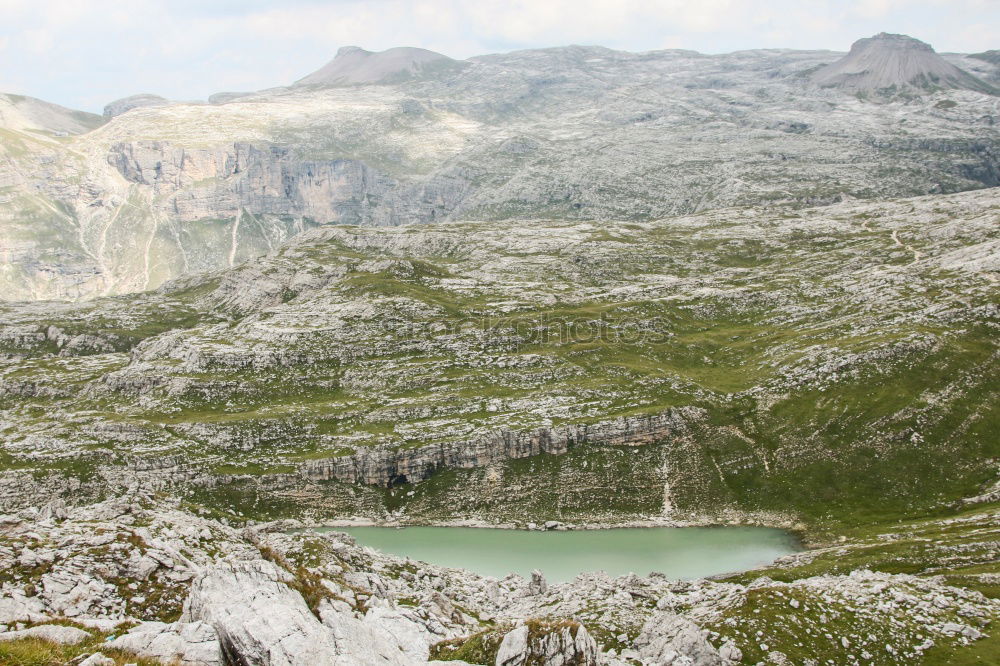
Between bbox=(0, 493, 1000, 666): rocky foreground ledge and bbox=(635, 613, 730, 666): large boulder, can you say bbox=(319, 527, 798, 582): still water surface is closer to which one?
bbox=(0, 493, 1000, 666): rocky foreground ledge

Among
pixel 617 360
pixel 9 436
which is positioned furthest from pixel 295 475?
pixel 617 360

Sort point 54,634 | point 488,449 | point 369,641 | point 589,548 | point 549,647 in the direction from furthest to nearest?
point 488,449 < point 589,548 < point 549,647 < point 369,641 < point 54,634

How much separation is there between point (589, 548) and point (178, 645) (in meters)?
73.5

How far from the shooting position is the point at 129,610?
35.2 m

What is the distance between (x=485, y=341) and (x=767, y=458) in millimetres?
64224

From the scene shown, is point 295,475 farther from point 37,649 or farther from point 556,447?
point 37,649

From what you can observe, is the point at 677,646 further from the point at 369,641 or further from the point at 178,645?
the point at 178,645

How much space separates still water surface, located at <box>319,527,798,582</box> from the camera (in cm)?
8281

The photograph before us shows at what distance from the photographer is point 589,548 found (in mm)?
90500

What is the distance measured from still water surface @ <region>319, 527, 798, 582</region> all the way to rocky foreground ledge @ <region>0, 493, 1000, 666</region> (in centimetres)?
1637

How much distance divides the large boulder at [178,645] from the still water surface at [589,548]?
6021 centimetres

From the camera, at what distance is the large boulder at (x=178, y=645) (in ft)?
75.4

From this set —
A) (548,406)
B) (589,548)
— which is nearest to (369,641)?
(589,548)

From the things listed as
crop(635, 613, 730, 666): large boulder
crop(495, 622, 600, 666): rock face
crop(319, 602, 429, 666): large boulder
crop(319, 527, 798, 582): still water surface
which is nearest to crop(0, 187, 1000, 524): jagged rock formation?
crop(319, 527, 798, 582): still water surface
